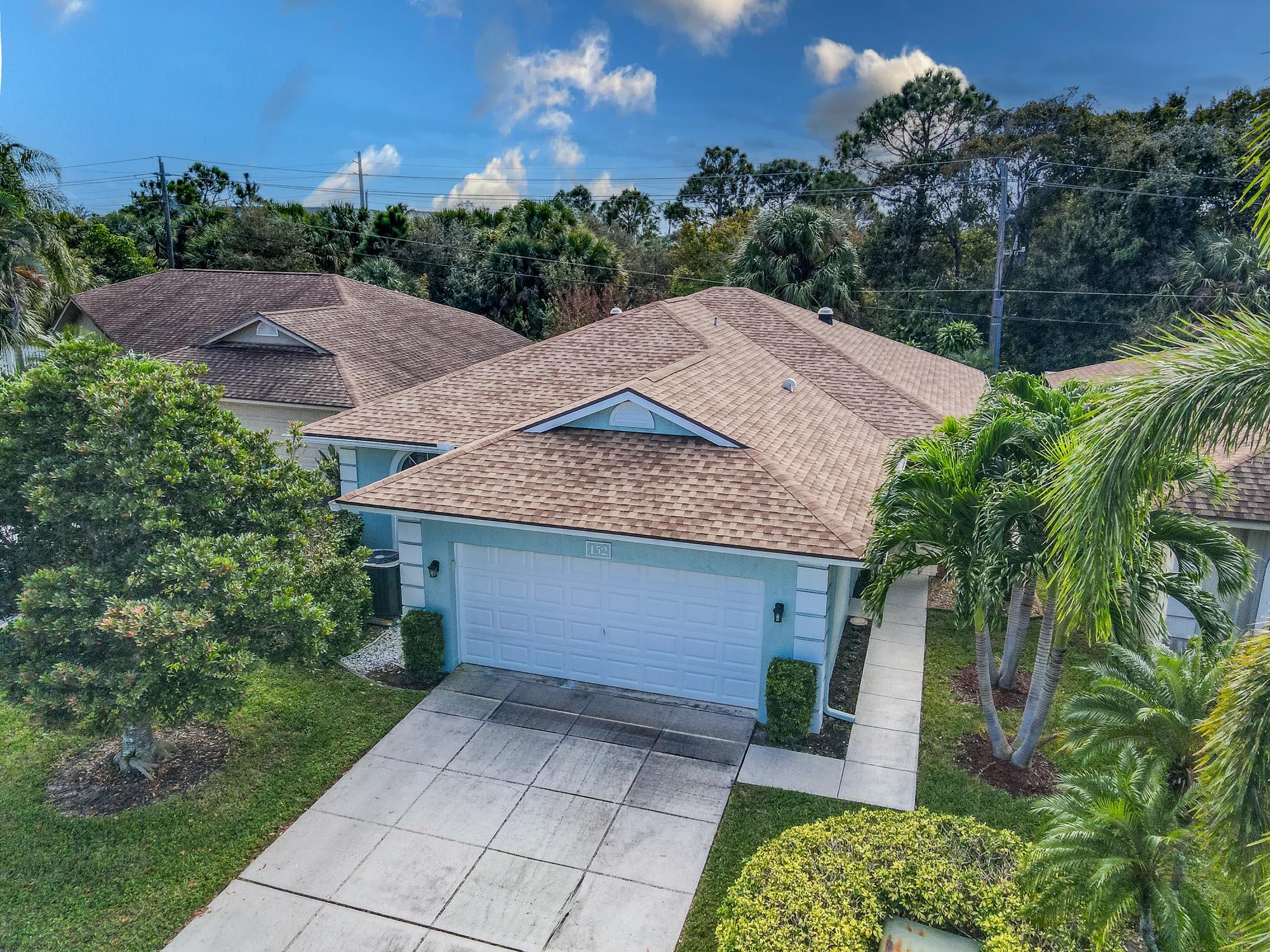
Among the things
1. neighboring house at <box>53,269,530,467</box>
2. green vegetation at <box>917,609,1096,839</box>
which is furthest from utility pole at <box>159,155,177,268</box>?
green vegetation at <box>917,609,1096,839</box>

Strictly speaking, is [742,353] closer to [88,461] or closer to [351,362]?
[351,362]

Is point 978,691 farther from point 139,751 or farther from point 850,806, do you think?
point 139,751

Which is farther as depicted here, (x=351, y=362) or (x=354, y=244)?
(x=354, y=244)

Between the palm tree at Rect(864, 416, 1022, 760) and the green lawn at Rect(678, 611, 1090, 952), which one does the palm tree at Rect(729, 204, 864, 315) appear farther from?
the palm tree at Rect(864, 416, 1022, 760)

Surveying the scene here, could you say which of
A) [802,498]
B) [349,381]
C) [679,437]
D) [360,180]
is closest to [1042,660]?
[802,498]

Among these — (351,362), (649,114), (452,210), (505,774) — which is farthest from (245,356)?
(649,114)

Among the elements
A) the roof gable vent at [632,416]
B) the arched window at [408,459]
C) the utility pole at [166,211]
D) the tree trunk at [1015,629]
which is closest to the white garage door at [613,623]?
the roof gable vent at [632,416]
